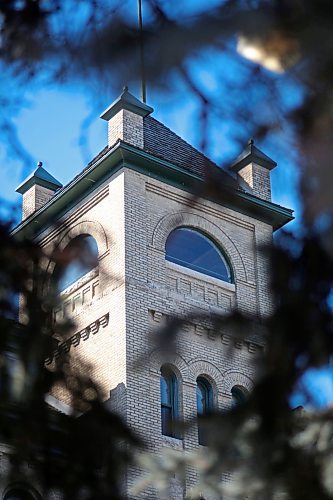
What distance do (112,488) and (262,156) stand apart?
24.1 meters

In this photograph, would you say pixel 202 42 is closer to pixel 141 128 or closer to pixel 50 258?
pixel 50 258

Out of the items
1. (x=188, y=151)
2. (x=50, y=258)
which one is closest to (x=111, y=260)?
(x=188, y=151)

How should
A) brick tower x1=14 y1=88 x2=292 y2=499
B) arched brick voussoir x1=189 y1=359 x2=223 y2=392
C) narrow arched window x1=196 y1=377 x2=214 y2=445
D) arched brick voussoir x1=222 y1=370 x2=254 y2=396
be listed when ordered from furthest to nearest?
arched brick voussoir x1=222 y1=370 x2=254 y2=396, narrow arched window x1=196 y1=377 x2=214 y2=445, arched brick voussoir x1=189 y1=359 x2=223 y2=392, brick tower x1=14 y1=88 x2=292 y2=499

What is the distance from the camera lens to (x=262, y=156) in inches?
1141

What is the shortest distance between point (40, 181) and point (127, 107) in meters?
3.68

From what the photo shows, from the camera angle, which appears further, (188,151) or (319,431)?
(188,151)

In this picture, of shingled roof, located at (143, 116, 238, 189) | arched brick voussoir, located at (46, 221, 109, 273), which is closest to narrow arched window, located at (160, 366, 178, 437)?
arched brick voussoir, located at (46, 221, 109, 273)

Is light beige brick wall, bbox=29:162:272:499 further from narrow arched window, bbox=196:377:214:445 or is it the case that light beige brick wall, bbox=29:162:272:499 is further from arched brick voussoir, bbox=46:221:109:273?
narrow arched window, bbox=196:377:214:445

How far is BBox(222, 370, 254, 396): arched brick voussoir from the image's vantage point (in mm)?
25594

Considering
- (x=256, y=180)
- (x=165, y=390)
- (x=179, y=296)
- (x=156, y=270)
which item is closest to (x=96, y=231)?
(x=156, y=270)

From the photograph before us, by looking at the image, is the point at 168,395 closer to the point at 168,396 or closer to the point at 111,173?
the point at 168,396

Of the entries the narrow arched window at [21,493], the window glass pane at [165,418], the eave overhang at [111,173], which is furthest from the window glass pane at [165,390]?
the narrow arched window at [21,493]

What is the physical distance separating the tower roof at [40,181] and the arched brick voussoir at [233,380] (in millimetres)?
6804

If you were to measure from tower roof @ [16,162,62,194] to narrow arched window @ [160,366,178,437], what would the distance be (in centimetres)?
665
